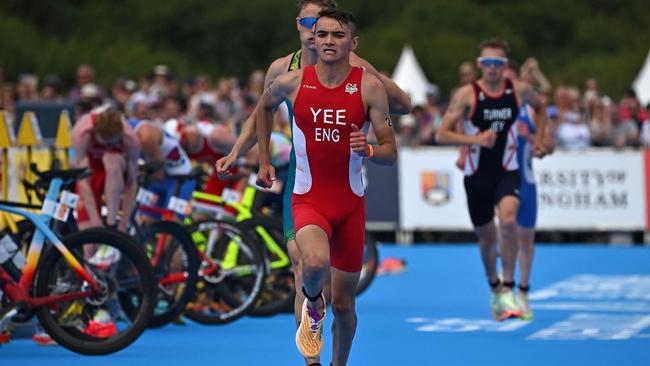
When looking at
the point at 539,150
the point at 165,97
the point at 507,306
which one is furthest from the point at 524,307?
the point at 165,97

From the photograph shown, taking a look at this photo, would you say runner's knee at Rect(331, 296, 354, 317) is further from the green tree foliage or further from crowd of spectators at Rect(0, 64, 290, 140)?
the green tree foliage

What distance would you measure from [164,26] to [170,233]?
64468 mm

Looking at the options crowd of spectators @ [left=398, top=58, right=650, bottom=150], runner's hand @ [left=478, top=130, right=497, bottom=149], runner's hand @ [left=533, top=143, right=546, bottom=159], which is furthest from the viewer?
crowd of spectators @ [left=398, top=58, right=650, bottom=150]

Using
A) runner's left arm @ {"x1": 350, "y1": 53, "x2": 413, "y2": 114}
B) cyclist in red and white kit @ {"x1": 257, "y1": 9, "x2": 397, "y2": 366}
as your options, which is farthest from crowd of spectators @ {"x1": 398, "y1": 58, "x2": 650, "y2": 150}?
cyclist in red and white kit @ {"x1": 257, "y1": 9, "x2": 397, "y2": 366}

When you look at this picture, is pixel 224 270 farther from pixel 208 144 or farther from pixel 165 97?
pixel 165 97

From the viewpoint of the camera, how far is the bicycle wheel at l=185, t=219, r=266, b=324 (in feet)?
44.8

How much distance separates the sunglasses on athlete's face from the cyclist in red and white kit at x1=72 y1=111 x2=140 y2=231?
3.08m

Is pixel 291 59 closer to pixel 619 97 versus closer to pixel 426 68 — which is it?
pixel 619 97

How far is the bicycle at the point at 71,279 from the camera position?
11.3 m

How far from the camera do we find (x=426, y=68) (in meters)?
67.6

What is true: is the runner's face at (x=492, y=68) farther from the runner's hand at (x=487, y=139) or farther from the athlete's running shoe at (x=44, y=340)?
the athlete's running shoe at (x=44, y=340)

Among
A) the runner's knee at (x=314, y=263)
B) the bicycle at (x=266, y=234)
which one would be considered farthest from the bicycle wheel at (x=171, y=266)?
the runner's knee at (x=314, y=263)

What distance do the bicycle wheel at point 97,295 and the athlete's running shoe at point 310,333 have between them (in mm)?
2301

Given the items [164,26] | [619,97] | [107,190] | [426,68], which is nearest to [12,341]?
[107,190]
